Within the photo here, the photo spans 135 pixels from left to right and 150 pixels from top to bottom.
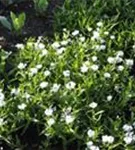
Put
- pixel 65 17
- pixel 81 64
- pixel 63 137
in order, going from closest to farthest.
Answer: pixel 63 137 < pixel 81 64 < pixel 65 17

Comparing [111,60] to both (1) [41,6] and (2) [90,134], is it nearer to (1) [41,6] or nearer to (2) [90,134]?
(2) [90,134]

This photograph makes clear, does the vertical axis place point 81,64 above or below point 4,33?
below

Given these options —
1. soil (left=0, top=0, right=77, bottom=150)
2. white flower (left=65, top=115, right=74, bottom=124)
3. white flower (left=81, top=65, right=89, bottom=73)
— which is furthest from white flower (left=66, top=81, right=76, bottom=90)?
soil (left=0, top=0, right=77, bottom=150)

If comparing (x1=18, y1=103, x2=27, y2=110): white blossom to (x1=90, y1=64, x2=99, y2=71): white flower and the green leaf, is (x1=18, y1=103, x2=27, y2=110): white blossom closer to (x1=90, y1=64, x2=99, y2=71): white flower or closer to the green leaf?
(x1=90, y1=64, x2=99, y2=71): white flower

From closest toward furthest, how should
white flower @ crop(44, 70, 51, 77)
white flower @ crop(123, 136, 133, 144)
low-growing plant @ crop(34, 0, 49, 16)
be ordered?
white flower @ crop(123, 136, 133, 144), white flower @ crop(44, 70, 51, 77), low-growing plant @ crop(34, 0, 49, 16)

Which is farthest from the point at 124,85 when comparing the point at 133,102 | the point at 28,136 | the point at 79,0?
the point at 79,0

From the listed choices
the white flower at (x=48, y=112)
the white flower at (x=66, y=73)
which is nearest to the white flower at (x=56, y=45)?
the white flower at (x=66, y=73)

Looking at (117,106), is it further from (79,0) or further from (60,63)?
(79,0)

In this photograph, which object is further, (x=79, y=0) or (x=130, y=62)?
(x=79, y=0)
